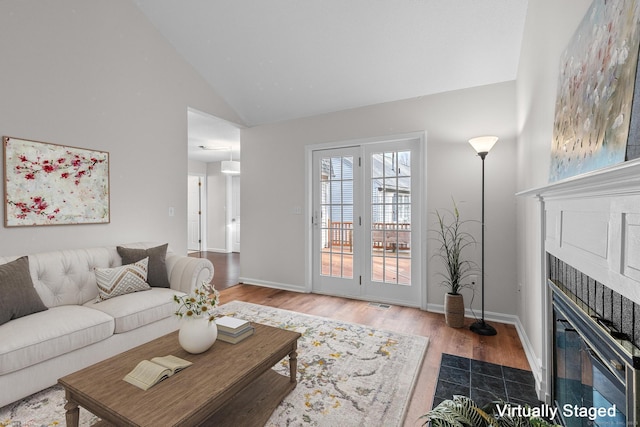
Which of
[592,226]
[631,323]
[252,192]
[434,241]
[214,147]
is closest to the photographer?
[631,323]

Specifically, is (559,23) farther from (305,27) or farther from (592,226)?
(305,27)

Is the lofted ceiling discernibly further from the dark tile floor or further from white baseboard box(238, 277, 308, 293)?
the dark tile floor

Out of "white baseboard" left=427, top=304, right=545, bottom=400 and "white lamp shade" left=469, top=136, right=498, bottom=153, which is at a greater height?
"white lamp shade" left=469, top=136, right=498, bottom=153

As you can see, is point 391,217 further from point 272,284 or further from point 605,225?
point 605,225

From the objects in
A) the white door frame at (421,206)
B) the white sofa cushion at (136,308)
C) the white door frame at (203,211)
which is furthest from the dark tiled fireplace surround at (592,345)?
the white door frame at (203,211)

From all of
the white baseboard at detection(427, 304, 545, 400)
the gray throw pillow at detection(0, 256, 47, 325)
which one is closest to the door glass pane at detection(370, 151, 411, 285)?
the white baseboard at detection(427, 304, 545, 400)

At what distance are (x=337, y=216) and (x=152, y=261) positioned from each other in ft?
7.45

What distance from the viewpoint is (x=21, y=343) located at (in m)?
1.74

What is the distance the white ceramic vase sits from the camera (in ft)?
5.24

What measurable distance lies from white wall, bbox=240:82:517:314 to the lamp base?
1.11 feet

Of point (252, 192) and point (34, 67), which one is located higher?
point (34, 67)

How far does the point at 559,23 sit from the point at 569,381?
1918mm

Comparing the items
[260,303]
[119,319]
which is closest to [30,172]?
[119,319]

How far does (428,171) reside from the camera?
3473 millimetres
